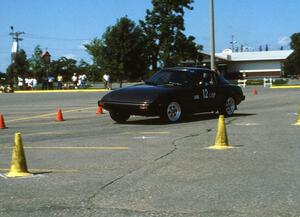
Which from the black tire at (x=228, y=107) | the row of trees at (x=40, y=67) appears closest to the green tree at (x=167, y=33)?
the row of trees at (x=40, y=67)

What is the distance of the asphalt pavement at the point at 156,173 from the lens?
6285 mm

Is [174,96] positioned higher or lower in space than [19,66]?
lower

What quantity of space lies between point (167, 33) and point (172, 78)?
195 feet

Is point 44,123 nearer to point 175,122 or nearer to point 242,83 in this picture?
point 175,122

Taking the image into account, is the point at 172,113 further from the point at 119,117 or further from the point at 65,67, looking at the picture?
the point at 65,67

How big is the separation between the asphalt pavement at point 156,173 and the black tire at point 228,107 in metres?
3.44

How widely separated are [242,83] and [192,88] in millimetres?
36769

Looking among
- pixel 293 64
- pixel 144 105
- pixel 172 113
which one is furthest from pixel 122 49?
pixel 293 64

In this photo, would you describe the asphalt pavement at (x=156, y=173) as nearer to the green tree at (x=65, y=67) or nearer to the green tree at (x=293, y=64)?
the green tree at (x=293, y=64)

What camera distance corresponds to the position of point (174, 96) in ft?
51.7

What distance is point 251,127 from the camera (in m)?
14.3

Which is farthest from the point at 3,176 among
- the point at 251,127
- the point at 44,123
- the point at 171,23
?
the point at 171,23

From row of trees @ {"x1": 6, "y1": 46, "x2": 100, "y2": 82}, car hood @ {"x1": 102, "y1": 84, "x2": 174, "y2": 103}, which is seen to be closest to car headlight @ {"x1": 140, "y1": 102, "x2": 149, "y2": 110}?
car hood @ {"x1": 102, "y1": 84, "x2": 174, "y2": 103}

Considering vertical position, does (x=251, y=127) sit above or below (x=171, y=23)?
below
